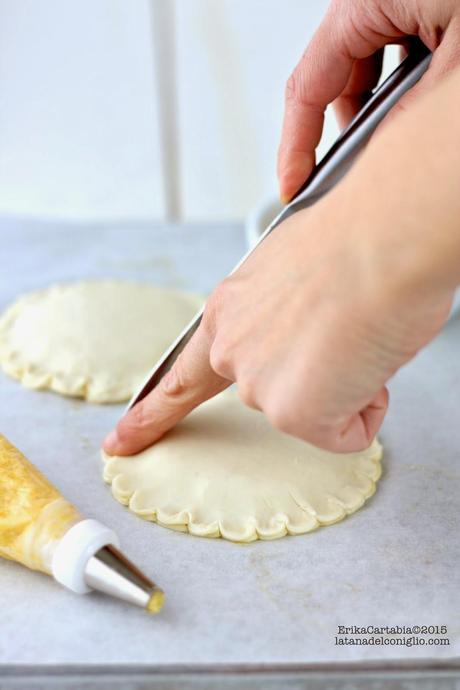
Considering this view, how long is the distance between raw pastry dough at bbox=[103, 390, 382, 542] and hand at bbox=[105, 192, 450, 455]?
0.31 meters

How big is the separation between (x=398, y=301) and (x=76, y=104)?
270cm

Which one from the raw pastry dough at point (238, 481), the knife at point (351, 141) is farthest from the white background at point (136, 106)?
the raw pastry dough at point (238, 481)

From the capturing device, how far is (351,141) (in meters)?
1.24

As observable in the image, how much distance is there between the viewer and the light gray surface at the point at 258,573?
105 centimetres

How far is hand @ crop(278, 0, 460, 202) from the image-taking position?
1.26m

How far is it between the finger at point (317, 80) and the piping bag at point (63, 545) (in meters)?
0.62

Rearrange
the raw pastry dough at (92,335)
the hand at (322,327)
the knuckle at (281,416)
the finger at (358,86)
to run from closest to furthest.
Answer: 1. the hand at (322,327)
2. the knuckle at (281,416)
3. the finger at (358,86)
4. the raw pastry dough at (92,335)

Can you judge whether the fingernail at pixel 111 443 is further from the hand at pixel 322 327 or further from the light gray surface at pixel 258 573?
the hand at pixel 322 327

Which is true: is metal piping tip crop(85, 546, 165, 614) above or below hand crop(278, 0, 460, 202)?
below

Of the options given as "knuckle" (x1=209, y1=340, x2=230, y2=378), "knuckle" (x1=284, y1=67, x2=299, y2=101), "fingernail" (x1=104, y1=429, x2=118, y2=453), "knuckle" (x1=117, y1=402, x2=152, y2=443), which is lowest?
"fingernail" (x1=104, y1=429, x2=118, y2=453)

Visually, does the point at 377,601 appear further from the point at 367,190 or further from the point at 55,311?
the point at 55,311

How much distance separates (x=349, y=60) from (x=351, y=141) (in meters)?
0.23

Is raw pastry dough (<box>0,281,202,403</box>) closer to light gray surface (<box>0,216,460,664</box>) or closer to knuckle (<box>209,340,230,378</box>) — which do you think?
light gray surface (<box>0,216,460,664</box>)

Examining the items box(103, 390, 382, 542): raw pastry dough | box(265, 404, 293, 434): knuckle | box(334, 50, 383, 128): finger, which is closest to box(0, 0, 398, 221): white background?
box(334, 50, 383, 128): finger
